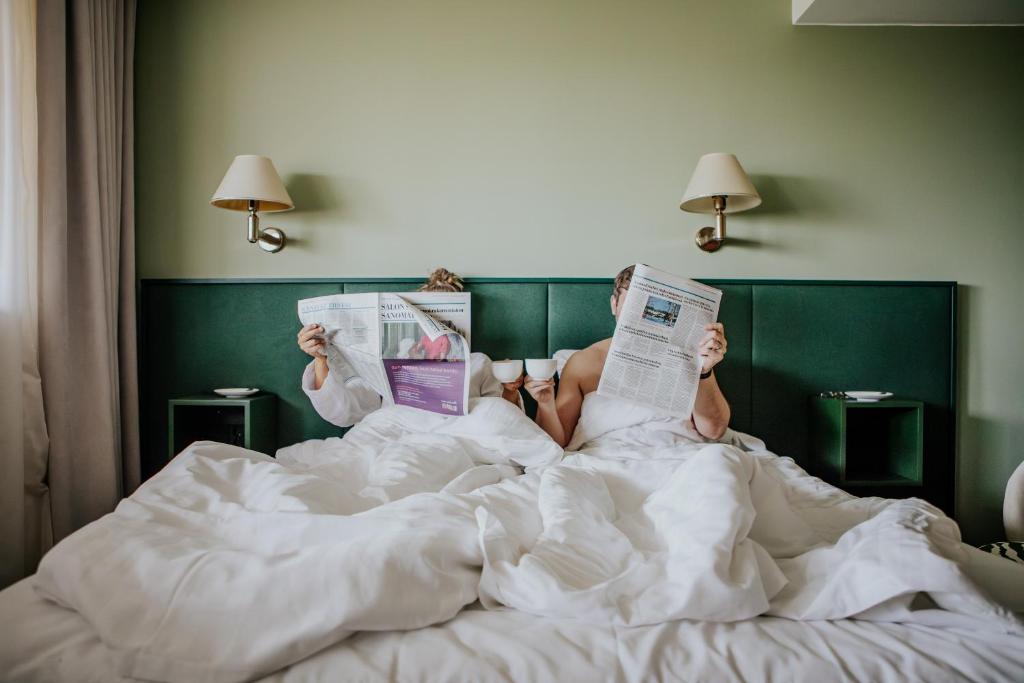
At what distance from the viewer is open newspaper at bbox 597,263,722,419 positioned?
1.63 m

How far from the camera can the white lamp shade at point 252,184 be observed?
2.07m

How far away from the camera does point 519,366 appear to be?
1675 mm

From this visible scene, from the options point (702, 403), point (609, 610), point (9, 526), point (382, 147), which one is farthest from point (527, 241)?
point (9, 526)

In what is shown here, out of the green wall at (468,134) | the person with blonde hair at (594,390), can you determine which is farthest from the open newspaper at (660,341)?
the green wall at (468,134)

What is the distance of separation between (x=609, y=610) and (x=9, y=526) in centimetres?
179

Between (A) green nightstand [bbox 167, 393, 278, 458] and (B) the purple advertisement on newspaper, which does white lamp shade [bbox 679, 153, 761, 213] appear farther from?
(A) green nightstand [bbox 167, 393, 278, 458]

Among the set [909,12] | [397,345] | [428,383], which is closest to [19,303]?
[397,345]

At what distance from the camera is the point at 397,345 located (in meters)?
1.85

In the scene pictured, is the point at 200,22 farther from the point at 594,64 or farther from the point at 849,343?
the point at 849,343

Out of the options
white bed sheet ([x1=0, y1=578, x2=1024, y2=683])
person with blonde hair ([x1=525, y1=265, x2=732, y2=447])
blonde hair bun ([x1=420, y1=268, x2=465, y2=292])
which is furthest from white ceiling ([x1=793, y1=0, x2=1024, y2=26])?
white bed sheet ([x1=0, y1=578, x2=1024, y2=683])

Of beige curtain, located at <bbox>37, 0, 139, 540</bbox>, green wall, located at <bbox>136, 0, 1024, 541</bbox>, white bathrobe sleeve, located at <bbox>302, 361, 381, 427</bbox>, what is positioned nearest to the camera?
beige curtain, located at <bbox>37, 0, 139, 540</bbox>

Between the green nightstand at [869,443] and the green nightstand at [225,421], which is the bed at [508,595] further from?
the green nightstand at [869,443]

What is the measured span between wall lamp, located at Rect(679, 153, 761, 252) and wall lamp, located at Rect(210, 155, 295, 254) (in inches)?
61.5

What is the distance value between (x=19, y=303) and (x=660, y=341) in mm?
1881
